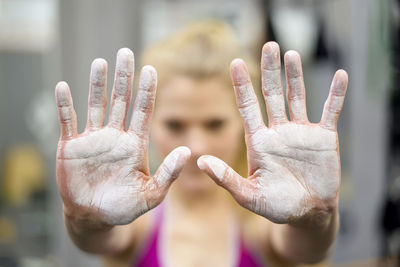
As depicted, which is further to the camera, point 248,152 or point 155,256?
point 155,256

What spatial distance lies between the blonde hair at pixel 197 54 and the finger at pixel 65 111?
42 cm

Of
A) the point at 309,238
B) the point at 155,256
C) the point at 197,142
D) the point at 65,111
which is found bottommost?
the point at 155,256

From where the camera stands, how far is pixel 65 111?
26.9 inches

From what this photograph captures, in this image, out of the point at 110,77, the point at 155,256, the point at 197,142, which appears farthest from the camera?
the point at 110,77

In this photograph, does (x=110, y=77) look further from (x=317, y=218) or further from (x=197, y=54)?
(x=317, y=218)

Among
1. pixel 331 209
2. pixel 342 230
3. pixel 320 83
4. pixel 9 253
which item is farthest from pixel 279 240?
pixel 9 253

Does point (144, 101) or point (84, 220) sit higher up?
point (144, 101)

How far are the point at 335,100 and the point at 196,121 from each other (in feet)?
1.29

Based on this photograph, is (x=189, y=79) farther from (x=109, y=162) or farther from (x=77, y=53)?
(x=77, y=53)

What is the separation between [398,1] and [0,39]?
2.15 metres

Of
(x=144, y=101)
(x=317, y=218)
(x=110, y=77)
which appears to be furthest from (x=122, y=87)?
(x=110, y=77)

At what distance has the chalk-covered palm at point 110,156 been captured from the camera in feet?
2.20

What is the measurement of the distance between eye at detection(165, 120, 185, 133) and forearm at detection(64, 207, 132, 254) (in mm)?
258

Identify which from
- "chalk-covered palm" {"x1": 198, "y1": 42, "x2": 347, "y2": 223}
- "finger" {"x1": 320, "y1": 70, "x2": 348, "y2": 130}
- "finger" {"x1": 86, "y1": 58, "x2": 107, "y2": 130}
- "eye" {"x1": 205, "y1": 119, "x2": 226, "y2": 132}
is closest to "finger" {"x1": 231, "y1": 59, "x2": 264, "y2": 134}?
"chalk-covered palm" {"x1": 198, "y1": 42, "x2": 347, "y2": 223}
